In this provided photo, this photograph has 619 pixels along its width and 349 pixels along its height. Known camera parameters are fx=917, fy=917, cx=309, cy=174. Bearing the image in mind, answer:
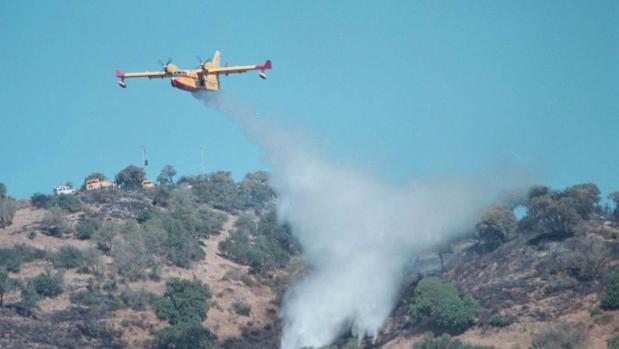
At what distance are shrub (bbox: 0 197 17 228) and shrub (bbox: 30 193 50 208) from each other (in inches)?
353

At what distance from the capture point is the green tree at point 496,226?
101250mm

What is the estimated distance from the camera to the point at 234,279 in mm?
99812

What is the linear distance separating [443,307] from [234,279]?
94.2 ft

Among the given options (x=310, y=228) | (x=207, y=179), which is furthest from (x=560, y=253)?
(x=207, y=179)

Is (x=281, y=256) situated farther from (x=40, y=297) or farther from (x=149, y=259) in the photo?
(x=40, y=297)

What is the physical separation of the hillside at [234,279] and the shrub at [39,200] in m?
0.33

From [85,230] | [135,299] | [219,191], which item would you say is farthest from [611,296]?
[219,191]

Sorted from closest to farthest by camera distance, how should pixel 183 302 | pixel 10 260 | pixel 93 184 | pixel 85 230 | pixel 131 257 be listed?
pixel 183 302 → pixel 10 260 → pixel 131 257 → pixel 85 230 → pixel 93 184

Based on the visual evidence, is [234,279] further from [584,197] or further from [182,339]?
[584,197]

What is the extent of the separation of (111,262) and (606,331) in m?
51.5

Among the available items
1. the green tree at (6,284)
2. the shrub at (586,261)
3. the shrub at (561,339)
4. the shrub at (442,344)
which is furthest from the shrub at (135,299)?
the shrub at (586,261)

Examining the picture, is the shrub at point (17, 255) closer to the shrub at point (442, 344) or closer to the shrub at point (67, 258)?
the shrub at point (67, 258)

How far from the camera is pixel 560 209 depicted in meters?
93.9

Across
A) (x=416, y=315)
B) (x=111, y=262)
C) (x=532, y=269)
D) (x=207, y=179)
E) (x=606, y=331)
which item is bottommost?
(x=606, y=331)
